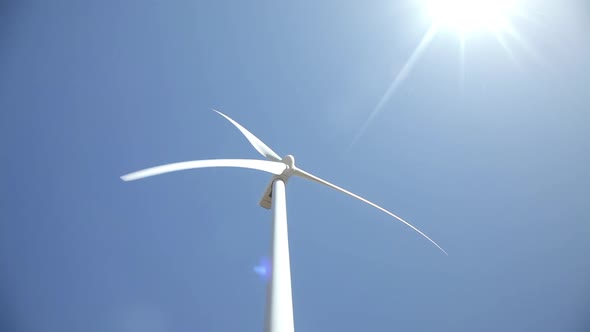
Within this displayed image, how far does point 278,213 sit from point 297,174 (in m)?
4.45

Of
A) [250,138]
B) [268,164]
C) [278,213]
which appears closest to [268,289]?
[278,213]

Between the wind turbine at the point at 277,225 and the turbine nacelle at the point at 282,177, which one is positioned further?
the turbine nacelle at the point at 282,177

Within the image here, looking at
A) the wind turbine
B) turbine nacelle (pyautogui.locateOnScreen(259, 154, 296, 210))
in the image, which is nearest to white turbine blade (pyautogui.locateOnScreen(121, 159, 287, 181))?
the wind turbine

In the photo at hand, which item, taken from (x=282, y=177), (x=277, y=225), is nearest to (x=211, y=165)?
(x=282, y=177)

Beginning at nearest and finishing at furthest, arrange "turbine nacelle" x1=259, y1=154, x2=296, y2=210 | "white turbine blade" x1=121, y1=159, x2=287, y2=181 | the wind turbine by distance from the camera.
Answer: the wind turbine, "white turbine blade" x1=121, y1=159, x2=287, y2=181, "turbine nacelle" x1=259, y1=154, x2=296, y2=210

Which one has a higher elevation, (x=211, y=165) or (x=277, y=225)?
(x=211, y=165)

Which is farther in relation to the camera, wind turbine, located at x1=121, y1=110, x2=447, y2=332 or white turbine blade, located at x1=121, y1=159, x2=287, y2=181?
white turbine blade, located at x1=121, y1=159, x2=287, y2=181

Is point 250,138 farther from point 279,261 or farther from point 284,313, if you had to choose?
point 284,313

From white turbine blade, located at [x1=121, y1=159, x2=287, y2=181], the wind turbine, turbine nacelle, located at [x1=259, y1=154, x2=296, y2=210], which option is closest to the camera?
the wind turbine

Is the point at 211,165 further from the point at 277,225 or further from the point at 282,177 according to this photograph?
the point at 277,225

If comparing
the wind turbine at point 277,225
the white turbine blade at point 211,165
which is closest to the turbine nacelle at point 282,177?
the wind turbine at point 277,225

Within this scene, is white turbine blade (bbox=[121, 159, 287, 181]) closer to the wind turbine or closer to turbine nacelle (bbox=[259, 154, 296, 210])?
the wind turbine

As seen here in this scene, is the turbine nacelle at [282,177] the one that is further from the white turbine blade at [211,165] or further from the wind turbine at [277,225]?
the white turbine blade at [211,165]

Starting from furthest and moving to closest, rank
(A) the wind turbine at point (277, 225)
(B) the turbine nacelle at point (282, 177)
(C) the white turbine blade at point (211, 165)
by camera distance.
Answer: (B) the turbine nacelle at point (282, 177) < (C) the white turbine blade at point (211, 165) < (A) the wind turbine at point (277, 225)
